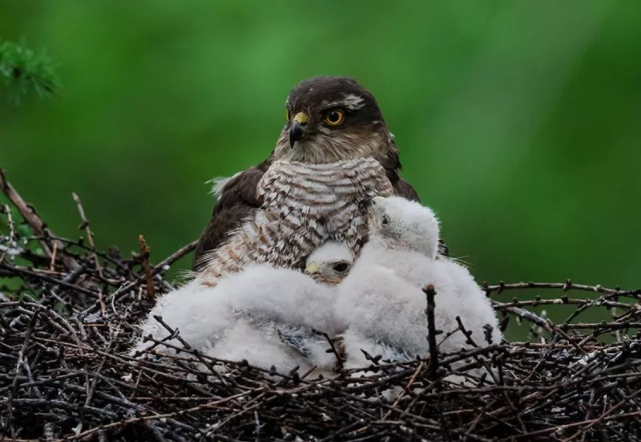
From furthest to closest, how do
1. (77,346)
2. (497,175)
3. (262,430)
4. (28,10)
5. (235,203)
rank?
(28,10)
(497,175)
(235,203)
(77,346)
(262,430)

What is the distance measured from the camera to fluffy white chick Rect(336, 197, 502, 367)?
4117 mm

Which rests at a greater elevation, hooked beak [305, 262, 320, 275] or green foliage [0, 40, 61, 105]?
green foliage [0, 40, 61, 105]

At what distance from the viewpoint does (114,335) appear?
14.9ft

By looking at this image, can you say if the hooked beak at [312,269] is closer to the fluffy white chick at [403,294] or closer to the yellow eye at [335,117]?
the fluffy white chick at [403,294]

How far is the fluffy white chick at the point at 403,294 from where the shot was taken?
412 cm

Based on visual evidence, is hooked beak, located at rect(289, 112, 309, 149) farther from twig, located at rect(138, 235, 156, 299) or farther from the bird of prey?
twig, located at rect(138, 235, 156, 299)

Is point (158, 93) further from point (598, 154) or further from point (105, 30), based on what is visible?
point (598, 154)

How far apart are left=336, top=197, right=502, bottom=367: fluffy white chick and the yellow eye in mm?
597

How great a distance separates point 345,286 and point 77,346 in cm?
96

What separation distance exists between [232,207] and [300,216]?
402 millimetres

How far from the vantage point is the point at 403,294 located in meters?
4.16

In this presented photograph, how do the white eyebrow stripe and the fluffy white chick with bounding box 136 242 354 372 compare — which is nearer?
the fluffy white chick with bounding box 136 242 354 372

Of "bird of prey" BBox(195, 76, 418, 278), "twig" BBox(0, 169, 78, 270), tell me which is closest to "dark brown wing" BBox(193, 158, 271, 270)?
"bird of prey" BBox(195, 76, 418, 278)

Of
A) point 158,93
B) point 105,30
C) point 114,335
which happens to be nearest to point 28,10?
point 105,30
